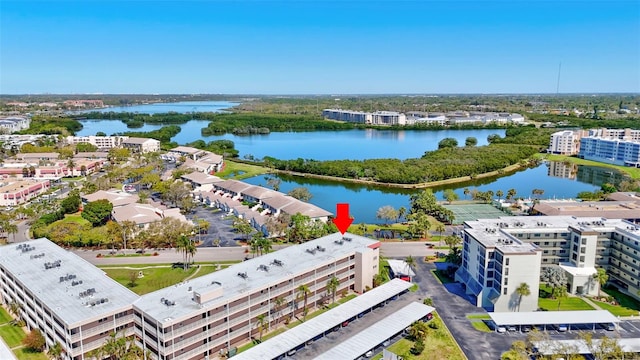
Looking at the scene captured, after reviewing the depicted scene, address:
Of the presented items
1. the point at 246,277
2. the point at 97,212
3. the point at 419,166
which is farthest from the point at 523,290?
the point at 419,166

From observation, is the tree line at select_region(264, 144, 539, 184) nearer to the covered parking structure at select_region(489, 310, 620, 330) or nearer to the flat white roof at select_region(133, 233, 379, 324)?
the flat white roof at select_region(133, 233, 379, 324)

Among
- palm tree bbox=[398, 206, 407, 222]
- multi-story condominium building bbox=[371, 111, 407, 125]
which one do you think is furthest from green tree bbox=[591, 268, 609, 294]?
multi-story condominium building bbox=[371, 111, 407, 125]

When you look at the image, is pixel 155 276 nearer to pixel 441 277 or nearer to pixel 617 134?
pixel 441 277

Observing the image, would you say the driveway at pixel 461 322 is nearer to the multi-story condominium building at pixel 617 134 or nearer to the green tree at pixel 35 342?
the green tree at pixel 35 342

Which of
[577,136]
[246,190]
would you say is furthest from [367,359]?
[577,136]

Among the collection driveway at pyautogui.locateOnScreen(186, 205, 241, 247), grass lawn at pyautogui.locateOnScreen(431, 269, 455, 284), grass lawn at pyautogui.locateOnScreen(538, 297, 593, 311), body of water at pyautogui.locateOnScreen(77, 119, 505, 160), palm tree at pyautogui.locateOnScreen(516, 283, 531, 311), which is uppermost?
body of water at pyautogui.locateOnScreen(77, 119, 505, 160)

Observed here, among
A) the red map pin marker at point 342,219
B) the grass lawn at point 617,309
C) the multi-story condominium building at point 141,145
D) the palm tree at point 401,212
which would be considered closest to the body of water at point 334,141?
the multi-story condominium building at point 141,145
